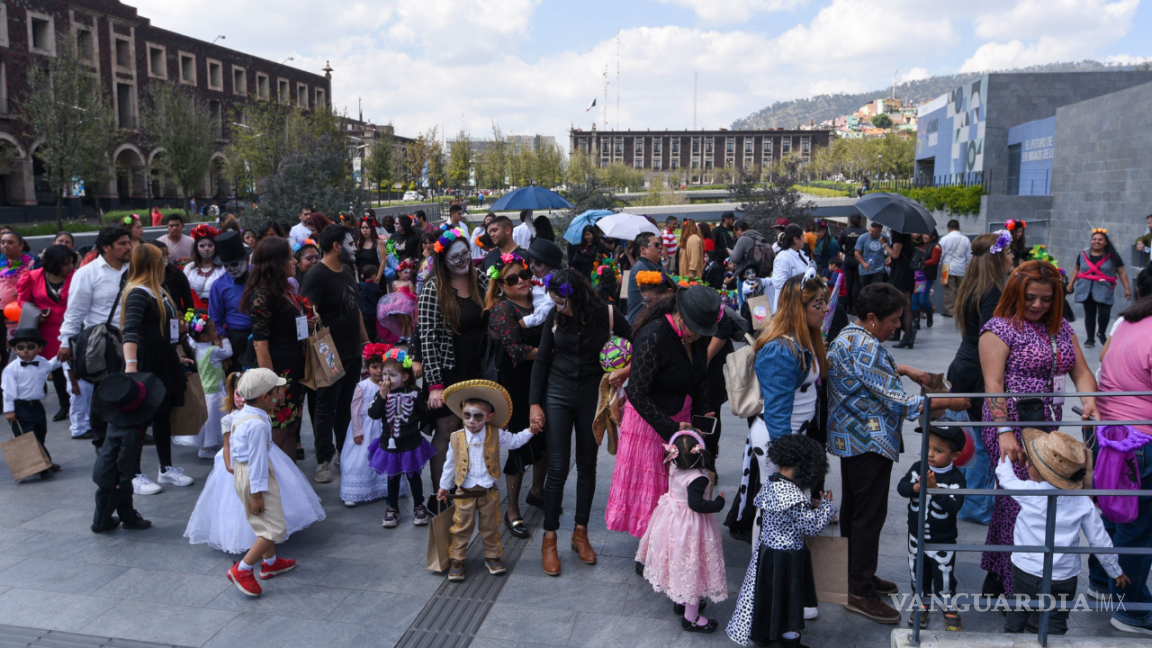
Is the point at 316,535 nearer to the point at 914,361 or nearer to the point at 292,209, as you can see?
the point at 914,361

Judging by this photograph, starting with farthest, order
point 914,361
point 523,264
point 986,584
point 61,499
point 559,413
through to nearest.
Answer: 1. point 914,361
2. point 61,499
3. point 523,264
4. point 559,413
5. point 986,584

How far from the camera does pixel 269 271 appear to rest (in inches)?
212

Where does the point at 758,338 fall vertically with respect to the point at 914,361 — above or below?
above

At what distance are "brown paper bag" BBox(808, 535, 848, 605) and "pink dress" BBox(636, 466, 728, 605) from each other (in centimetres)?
46

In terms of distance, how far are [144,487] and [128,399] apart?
1.17 meters

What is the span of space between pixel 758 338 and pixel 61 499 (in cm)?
524

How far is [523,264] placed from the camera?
16.2 ft

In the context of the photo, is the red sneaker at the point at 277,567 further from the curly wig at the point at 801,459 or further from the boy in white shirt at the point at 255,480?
the curly wig at the point at 801,459

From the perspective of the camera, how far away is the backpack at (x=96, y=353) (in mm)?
5488

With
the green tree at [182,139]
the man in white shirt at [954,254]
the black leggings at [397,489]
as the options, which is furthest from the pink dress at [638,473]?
the green tree at [182,139]

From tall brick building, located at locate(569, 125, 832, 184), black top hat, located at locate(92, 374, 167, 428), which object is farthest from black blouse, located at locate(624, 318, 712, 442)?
tall brick building, located at locate(569, 125, 832, 184)

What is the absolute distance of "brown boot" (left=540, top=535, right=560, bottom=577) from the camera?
454 centimetres

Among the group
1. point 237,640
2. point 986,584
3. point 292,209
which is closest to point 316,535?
point 237,640

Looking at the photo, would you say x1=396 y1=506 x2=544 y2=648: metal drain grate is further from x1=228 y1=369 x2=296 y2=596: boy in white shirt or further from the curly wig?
the curly wig
